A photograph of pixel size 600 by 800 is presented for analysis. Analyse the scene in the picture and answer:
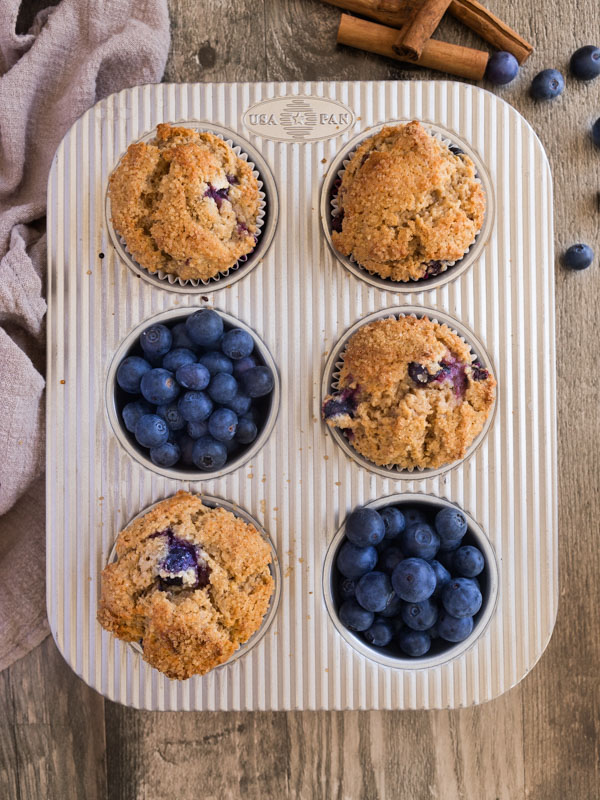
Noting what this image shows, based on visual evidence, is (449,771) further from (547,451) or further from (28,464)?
(28,464)

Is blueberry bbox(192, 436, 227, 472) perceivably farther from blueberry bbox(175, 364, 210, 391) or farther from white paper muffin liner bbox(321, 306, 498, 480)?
white paper muffin liner bbox(321, 306, 498, 480)

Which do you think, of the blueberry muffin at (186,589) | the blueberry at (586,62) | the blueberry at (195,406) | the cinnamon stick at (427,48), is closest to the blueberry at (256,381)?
the blueberry at (195,406)

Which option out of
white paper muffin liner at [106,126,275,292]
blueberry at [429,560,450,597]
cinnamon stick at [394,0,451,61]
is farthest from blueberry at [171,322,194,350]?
cinnamon stick at [394,0,451,61]

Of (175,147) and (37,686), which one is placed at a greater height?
(175,147)

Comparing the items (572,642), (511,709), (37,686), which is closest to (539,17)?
(572,642)

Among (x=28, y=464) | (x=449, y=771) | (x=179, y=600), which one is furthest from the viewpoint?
(x=449, y=771)

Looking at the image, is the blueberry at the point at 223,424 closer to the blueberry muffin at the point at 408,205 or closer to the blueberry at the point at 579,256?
the blueberry muffin at the point at 408,205
